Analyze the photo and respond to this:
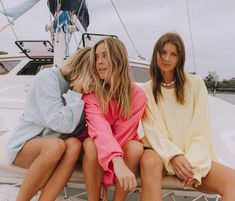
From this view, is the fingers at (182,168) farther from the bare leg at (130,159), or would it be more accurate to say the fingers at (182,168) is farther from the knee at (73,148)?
the knee at (73,148)

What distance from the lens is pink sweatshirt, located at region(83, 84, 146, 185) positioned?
2297 mm

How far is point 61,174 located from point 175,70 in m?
1.09

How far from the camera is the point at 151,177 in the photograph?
229cm

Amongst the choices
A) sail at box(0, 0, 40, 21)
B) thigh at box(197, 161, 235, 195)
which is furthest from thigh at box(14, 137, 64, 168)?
sail at box(0, 0, 40, 21)

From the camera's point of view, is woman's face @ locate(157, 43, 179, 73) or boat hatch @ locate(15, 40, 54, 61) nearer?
woman's face @ locate(157, 43, 179, 73)

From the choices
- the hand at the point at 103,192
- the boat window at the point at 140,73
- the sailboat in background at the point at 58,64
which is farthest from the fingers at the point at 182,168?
the boat window at the point at 140,73

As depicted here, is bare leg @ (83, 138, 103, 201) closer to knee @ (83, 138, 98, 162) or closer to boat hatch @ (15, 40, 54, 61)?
knee @ (83, 138, 98, 162)

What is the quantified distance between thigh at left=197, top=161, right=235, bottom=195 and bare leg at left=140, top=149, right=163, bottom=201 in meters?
0.31

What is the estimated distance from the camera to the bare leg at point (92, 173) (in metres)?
2.32

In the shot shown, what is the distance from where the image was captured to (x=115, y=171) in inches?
86.0

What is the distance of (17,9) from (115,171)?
3.92m

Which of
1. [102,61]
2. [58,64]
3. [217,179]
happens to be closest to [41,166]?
[102,61]

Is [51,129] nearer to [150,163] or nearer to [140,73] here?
[150,163]

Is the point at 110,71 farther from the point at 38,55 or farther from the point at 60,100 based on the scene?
the point at 38,55
